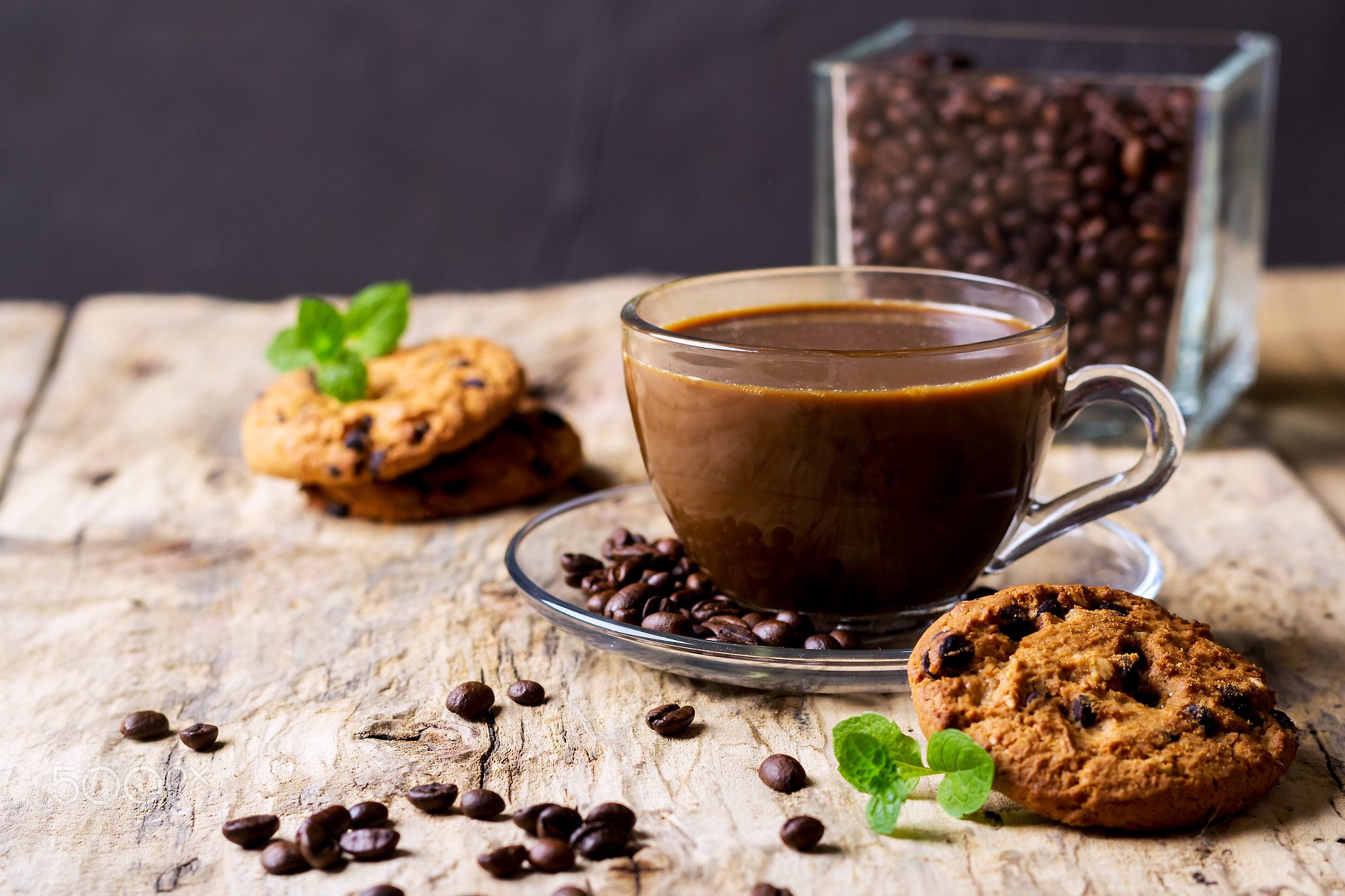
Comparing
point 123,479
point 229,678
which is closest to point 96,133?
point 123,479

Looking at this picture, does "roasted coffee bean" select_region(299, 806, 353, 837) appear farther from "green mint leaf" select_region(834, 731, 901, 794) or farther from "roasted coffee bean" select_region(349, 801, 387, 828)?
"green mint leaf" select_region(834, 731, 901, 794)

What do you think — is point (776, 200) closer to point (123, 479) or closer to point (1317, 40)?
point (1317, 40)

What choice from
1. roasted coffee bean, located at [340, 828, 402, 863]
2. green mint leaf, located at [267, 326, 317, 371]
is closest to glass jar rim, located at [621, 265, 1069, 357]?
roasted coffee bean, located at [340, 828, 402, 863]

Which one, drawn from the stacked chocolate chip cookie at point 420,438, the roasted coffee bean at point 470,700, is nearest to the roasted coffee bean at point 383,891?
the roasted coffee bean at point 470,700

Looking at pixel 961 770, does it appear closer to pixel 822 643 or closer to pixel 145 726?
pixel 822 643

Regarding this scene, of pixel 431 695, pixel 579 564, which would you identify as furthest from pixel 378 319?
pixel 431 695
